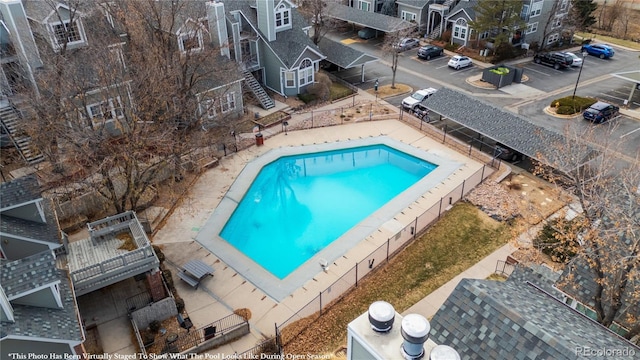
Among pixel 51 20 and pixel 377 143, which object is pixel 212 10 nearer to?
pixel 51 20

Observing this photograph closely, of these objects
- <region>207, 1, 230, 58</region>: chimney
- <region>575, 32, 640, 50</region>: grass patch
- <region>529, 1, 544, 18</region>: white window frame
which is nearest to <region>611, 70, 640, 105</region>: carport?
<region>529, 1, 544, 18</region>: white window frame

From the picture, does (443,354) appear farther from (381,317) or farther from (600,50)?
(600,50)

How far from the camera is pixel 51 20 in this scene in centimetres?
3297

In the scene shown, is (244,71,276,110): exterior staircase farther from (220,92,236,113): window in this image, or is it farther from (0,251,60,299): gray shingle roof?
(0,251,60,299): gray shingle roof

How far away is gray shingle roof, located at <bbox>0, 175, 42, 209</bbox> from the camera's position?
1994cm

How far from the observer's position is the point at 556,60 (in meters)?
52.0

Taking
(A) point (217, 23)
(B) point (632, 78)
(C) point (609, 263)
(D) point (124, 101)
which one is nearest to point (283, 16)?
(A) point (217, 23)

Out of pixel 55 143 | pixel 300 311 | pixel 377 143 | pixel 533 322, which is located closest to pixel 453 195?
pixel 377 143

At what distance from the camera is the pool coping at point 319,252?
25.8 metres

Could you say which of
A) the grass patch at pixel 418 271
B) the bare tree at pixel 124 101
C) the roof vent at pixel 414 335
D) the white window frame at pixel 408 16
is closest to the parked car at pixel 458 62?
the white window frame at pixel 408 16

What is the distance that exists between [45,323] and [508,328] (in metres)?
15.0

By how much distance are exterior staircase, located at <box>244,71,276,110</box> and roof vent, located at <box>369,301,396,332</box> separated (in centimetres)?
3312

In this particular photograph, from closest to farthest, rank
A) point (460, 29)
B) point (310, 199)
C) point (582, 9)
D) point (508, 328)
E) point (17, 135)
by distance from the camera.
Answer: point (508, 328) → point (17, 135) → point (310, 199) → point (460, 29) → point (582, 9)

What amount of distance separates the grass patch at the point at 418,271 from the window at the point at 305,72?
21258mm
